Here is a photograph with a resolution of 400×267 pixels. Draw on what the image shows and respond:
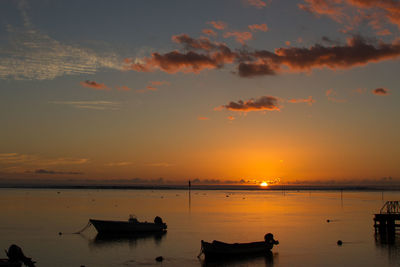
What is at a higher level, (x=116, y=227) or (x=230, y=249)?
(x=116, y=227)

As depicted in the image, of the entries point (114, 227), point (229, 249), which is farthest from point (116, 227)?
point (229, 249)

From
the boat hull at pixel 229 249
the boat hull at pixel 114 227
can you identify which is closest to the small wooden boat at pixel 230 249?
the boat hull at pixel 229 249

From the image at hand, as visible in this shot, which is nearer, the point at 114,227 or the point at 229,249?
the point at 229,249

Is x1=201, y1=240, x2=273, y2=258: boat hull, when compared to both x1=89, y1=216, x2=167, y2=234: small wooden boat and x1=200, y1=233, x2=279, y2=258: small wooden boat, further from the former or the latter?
x1=89, y1=216, x2=167, y2=234: small wooden boat

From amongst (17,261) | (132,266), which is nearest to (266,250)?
(132,266)

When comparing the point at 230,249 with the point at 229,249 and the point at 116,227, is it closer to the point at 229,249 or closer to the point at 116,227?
the point at 229,249

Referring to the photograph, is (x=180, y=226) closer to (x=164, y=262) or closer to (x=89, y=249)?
(x=89, y=249)

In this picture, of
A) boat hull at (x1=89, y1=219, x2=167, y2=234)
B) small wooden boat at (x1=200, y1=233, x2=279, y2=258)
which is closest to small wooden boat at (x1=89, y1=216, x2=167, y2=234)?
boat hull at (x1=89, y1=219, x2=167, y2=234)

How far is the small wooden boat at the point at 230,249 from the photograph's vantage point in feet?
127

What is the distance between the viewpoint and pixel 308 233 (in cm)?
5794

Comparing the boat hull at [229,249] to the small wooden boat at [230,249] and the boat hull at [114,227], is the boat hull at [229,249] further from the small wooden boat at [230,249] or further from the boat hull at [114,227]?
the boat hull at [114,227]

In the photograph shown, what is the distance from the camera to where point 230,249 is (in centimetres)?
3931

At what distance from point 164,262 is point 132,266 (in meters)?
3.03

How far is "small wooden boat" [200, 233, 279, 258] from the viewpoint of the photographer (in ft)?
127
